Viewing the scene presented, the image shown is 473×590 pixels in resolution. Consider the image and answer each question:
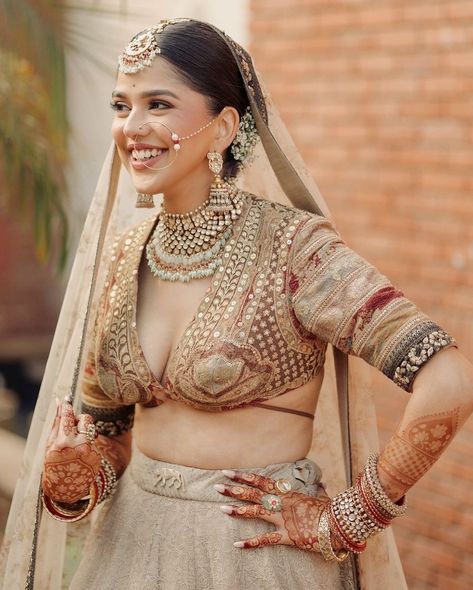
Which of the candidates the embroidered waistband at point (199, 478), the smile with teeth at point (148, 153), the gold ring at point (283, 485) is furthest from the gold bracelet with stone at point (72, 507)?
the smile with teeth at point (148, 153)

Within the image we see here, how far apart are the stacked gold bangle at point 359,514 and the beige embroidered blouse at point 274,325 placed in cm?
25

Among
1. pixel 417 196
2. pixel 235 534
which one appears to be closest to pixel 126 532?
pixel 235 534

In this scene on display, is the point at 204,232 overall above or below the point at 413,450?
above

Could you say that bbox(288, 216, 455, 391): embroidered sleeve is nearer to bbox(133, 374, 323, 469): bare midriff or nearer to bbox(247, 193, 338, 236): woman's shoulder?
bbox(247, 193, 338, 236): woman's shoulder

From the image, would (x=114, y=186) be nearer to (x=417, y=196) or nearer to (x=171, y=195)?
(x=171, y=195)

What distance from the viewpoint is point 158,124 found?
7.63ft

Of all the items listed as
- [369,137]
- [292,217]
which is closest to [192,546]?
[292,217]

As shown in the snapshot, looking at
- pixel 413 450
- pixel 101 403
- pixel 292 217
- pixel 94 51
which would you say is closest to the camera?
pixel 413 450

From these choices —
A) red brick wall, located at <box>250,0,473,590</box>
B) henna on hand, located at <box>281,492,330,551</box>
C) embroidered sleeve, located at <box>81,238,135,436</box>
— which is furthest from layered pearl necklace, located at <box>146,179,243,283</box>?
red brick wall, located at <box>250,0,473,590</box>

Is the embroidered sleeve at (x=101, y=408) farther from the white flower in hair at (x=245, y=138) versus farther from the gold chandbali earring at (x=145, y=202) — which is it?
the white flower in hair at (x=245, y=138)

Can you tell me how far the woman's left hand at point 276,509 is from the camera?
2.27 m

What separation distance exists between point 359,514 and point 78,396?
2.86 ft

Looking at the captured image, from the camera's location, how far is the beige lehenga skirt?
7.54ft

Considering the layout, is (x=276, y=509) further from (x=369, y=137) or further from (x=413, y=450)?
(x=369, y=137)
